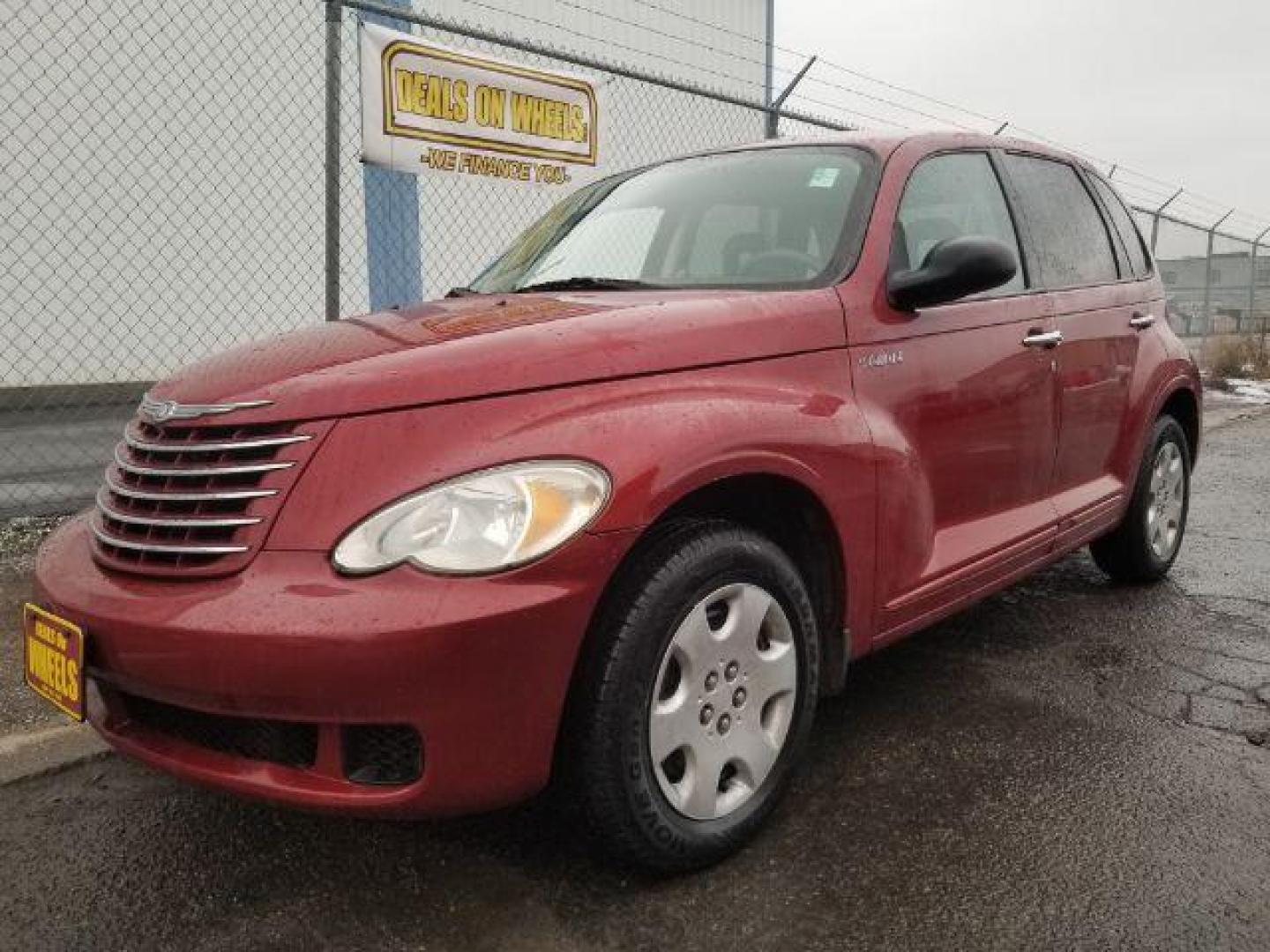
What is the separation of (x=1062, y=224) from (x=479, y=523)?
2.73m

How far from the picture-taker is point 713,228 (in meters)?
2.98

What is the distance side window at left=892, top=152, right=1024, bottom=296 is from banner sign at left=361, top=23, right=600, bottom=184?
8.80 feet

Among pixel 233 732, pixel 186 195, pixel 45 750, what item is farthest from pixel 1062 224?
pixel 186 195

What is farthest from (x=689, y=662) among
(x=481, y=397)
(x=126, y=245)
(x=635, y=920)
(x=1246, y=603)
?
(x=126, y=245)

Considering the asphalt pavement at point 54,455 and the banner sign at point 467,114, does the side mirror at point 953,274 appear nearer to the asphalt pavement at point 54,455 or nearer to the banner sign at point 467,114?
the asphalt pavement at point 54,455

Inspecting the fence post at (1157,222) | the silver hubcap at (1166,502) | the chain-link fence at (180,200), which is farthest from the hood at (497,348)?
the fence post at (1157,222)

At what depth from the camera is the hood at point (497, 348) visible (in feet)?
6.42

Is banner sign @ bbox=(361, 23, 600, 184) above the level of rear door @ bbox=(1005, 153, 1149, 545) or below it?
above

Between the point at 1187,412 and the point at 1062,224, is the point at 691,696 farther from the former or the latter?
the point at 1187,412

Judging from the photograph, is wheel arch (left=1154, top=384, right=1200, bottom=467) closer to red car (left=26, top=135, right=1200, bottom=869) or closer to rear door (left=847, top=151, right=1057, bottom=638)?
rear door (left=847, top=151, right=1057, bottom=638)

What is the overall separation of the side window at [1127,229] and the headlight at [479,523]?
3.10 meters

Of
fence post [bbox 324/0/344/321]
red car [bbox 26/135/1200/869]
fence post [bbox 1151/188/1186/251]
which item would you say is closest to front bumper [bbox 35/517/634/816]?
red car [bbox 26/135/1200/869]

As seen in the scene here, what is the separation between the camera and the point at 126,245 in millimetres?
8977

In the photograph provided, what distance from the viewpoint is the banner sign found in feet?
15.5
